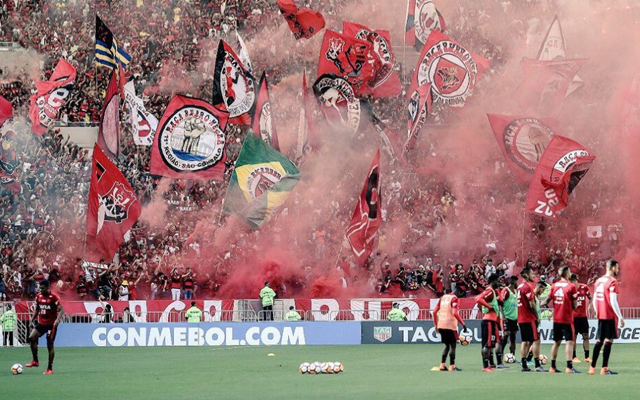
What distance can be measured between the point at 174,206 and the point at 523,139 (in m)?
12.8

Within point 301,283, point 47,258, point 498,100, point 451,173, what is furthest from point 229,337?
point 498,100

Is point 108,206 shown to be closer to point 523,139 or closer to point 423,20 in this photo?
point 523,139

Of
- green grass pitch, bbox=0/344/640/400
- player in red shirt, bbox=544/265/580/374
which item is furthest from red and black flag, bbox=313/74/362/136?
player in red shirt, bbox=544/265/580/374

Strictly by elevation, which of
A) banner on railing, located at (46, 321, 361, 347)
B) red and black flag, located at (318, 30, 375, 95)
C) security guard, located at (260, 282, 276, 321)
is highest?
red and black flag, located at (318, 30, 375, 95)

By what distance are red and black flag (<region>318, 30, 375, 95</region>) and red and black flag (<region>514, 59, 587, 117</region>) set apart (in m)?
5.23

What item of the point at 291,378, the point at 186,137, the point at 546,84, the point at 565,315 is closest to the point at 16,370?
the point at 291,378

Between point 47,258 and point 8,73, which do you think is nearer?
point 47,258

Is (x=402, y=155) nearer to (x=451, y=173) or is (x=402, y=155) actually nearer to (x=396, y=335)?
(x=451, y=173)

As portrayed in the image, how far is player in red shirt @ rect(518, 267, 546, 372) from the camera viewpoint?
67.0 ft

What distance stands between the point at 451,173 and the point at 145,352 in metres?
15.3

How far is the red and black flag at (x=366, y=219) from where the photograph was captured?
32.1 m

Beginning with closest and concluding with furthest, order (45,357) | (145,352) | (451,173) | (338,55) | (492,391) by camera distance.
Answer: (492,391) < (45,357) < (145,352) < (338,55) < (451,173)

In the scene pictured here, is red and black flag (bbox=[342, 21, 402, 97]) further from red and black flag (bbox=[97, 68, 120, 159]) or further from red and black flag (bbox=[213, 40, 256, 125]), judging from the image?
red and black flag (bbox=[97, 68, 120, 159])

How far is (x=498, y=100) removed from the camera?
42.2m
